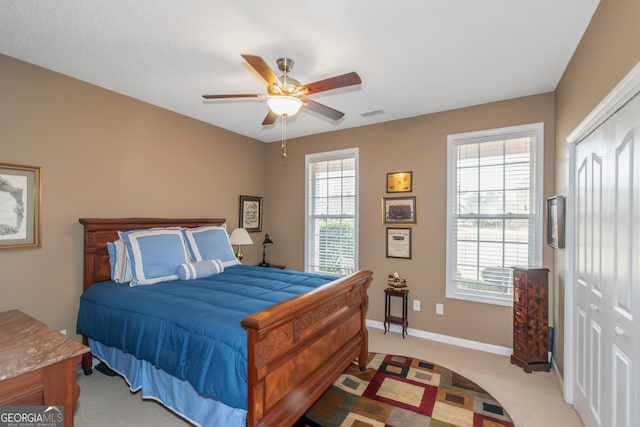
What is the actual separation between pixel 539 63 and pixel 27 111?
14.3 feet

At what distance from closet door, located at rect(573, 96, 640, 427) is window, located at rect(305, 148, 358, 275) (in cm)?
254

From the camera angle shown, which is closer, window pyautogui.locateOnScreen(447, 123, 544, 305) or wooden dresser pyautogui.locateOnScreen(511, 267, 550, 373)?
wooden dresser pyautogui.locateOnScreen(511, 267, 550, 373)

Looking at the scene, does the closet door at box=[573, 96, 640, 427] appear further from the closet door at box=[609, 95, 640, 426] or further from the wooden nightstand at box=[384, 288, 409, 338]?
the wooden nightstand at box=[384, 288, 409, 338]

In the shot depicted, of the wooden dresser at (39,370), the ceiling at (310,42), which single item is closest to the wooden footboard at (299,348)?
the wooden dresser at (39,370)

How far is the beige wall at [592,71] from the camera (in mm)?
1485

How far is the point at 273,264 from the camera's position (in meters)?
4.99

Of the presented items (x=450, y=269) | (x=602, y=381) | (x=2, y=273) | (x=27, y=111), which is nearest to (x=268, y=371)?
(x=602, y=381)

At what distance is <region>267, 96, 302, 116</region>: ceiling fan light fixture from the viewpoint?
2.17 m

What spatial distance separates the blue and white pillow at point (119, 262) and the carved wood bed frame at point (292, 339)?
120mm

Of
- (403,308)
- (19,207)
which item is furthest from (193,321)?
(403,308)

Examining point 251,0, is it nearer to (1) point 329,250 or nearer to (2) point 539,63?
(2) point 539,63

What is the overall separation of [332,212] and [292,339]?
2.81 metres

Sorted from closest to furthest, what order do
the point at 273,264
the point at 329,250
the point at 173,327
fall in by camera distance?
the point at 173,327
the point at 329,250
the point at 273,264

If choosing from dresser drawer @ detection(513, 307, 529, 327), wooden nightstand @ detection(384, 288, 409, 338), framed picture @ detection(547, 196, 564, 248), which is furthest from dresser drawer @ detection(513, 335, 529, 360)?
wooden nightstand @ detection(384, 288, 409, 338)
